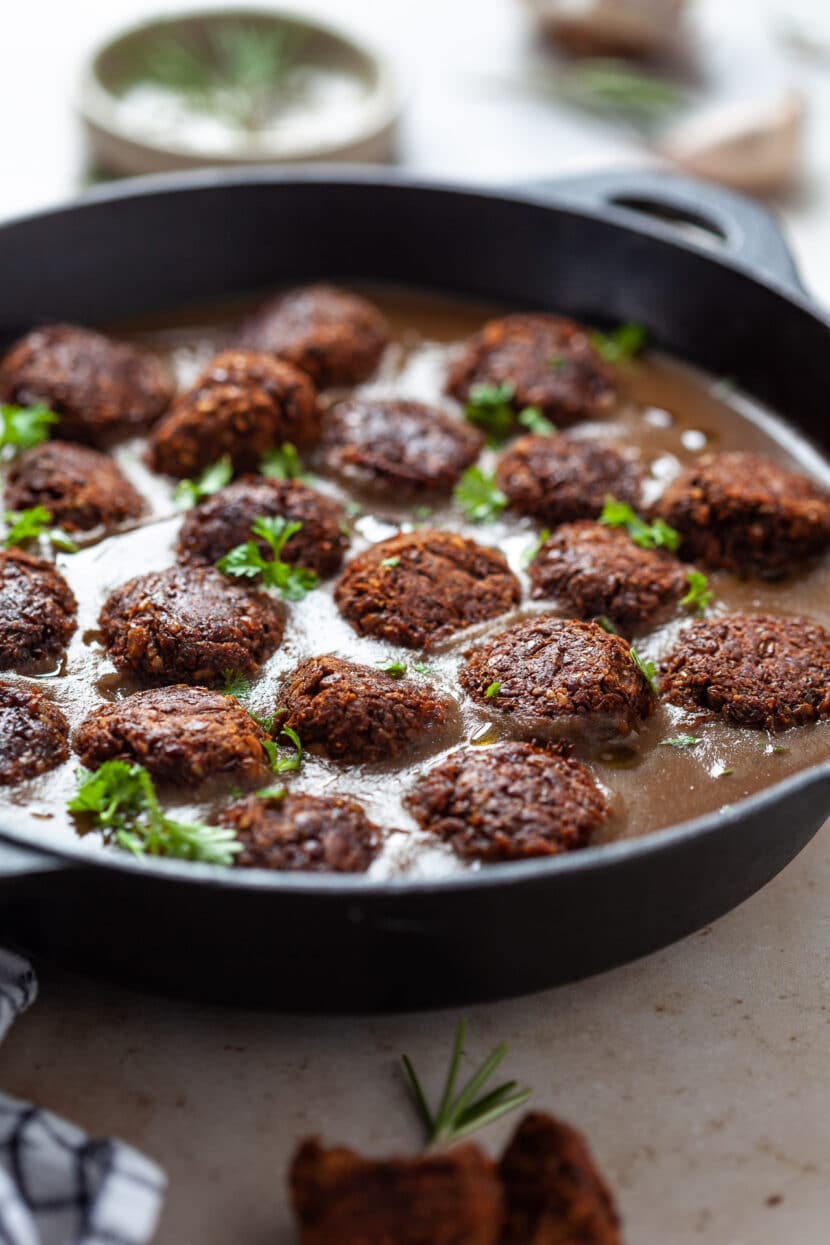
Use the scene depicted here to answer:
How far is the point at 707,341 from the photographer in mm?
5164


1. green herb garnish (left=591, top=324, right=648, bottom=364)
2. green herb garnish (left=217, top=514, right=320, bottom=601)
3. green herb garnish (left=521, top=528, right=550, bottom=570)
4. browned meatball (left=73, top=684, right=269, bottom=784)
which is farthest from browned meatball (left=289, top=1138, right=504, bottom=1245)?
green herb garnish (left=591, top=324, right=648, bottom=364)

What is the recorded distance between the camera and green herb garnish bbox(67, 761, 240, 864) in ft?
10.4

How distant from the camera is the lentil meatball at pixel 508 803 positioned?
327 cm

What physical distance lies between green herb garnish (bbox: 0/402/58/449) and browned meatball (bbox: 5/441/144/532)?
0.12 m

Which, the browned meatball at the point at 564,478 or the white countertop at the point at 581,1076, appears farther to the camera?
the browned meatball at the point at 564,478

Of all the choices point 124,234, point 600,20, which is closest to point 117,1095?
point 124,234

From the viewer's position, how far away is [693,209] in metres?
5.11

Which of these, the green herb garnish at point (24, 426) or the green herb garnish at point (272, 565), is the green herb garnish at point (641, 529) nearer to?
the green herb garnish at point (272, 565)

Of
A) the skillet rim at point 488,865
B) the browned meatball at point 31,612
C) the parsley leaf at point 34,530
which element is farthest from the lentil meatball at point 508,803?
the parsley leaf at point 34,530

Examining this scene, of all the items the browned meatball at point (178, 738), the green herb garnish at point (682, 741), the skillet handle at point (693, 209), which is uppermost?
the skillet handle at point (693, 209)

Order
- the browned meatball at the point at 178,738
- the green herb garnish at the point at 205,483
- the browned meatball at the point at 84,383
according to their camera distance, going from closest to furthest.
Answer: the browned meatball at the point at 178,738 → the green herb garnish at the point at 205,483 → the browned meatball at the point at 84,383

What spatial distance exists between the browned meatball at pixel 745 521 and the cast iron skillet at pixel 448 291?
608 millimetres

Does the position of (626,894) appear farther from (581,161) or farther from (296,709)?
(581,161)

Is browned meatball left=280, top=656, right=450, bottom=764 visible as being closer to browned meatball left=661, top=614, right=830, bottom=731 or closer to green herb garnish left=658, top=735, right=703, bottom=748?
green herb garnish left=658, top=735, right=703, bottom=748
